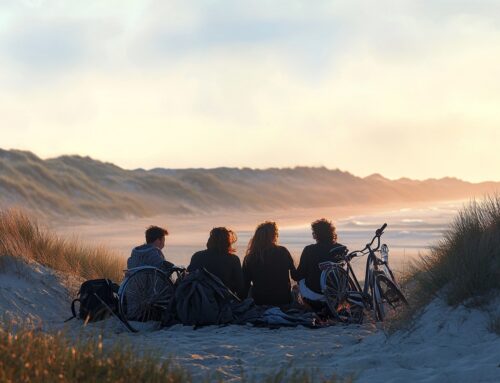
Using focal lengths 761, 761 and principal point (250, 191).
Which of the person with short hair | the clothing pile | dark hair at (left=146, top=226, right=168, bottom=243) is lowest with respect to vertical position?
the clothing pile

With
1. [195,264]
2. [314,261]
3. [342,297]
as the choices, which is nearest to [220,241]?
[195,264]

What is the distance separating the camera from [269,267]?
30.4 ft

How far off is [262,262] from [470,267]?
9.37ft

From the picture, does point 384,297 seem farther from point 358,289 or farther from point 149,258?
point 149,258

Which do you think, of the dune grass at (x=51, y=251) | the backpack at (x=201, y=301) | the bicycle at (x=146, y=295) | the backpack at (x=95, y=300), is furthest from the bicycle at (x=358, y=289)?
the dune grass at (x=51, y=251)

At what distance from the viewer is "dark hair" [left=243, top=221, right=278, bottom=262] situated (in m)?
9.27

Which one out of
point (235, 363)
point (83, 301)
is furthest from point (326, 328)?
point (83, 301)

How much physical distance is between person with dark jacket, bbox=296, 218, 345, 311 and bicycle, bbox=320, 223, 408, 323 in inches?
8.1

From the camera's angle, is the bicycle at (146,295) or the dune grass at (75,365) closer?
the dune grass at (75,365)

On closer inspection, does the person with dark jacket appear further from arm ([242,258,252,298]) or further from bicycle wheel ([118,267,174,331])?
bicycle wheel ([118,267,174,331])

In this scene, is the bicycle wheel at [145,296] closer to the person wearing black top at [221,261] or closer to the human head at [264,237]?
the person wearing black top at [221,261]

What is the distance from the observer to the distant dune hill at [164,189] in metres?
47.7

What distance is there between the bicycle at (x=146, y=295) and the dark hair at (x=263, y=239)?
3.13 feet

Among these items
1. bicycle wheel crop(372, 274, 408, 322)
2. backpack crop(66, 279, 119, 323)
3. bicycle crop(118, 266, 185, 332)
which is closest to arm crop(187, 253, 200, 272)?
bicycle crop(118, 266, 185, 332)
